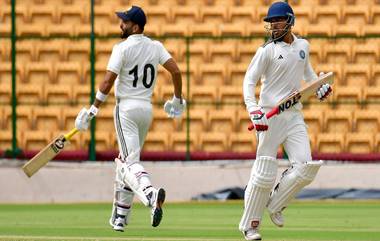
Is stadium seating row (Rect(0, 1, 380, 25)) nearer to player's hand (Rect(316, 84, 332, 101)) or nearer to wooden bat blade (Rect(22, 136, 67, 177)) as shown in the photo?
wooden bat blade (Rect(22, 136, 67, 177))

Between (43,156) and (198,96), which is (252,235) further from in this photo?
(198,96)

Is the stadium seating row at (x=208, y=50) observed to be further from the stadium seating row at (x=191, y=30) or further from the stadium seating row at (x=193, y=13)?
the stadium seating row at (x=193, y=13)

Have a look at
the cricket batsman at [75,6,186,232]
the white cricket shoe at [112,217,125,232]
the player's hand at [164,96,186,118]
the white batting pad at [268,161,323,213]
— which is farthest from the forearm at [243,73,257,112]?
the white cricket shoe at [112,217,125,232]

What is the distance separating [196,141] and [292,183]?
8.95 meters

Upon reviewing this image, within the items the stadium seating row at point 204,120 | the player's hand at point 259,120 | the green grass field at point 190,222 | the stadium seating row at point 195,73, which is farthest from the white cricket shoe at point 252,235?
the stadium seating row at point 195,73

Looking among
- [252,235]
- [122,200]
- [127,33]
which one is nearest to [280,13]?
[252,235]

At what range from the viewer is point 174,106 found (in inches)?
474

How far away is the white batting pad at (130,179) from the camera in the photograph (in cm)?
1089

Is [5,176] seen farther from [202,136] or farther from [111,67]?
[111,67]

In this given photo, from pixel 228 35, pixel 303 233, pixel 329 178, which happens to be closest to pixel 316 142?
pixel 329 178

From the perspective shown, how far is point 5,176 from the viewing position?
58.7 ft

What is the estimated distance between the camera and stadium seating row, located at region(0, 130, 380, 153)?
18.7 metres

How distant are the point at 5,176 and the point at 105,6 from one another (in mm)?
3965

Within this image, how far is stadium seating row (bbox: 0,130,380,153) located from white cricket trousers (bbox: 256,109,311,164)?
8527 mm
